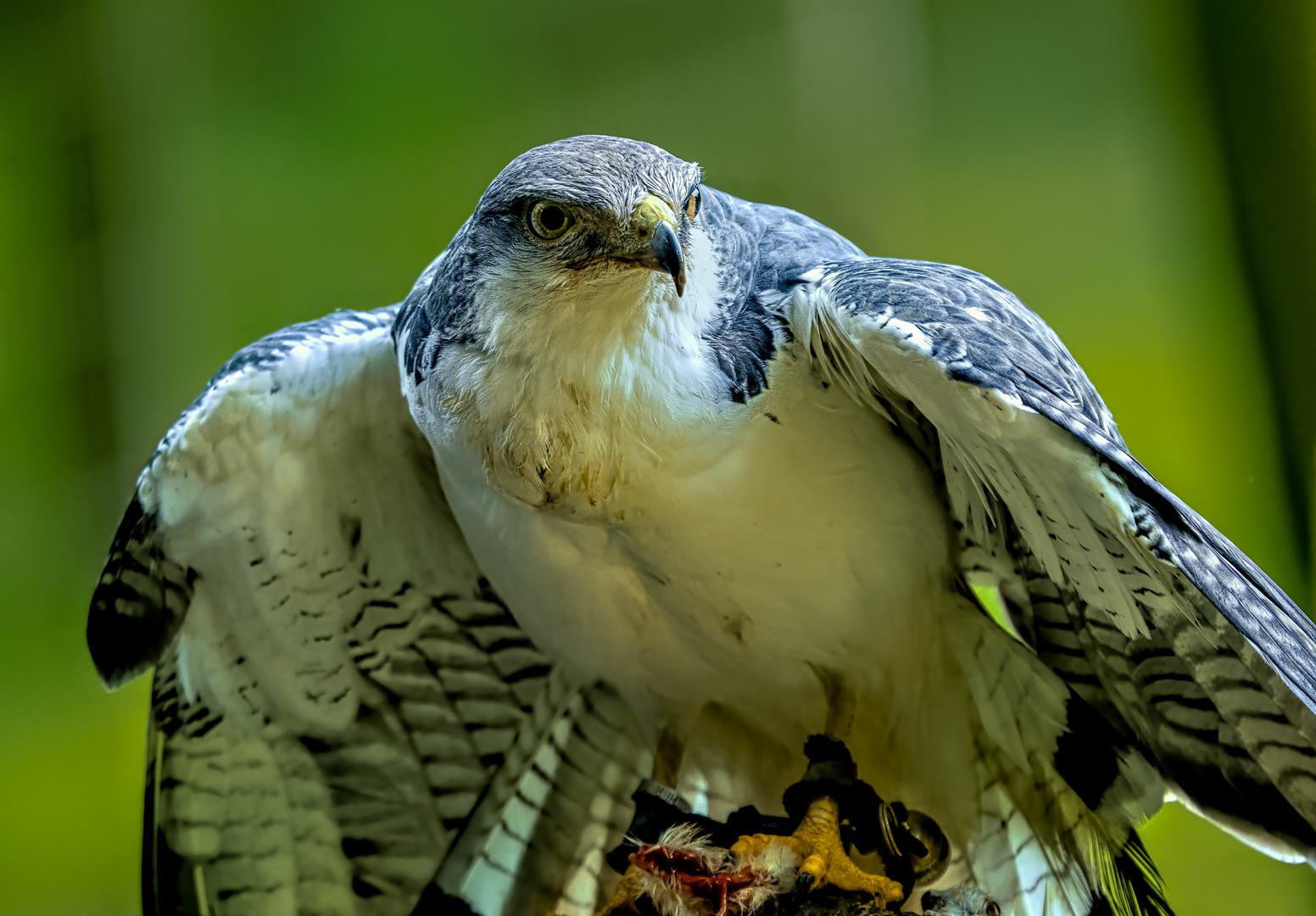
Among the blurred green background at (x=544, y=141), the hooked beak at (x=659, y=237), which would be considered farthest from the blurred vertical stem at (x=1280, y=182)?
the hooked beak at (x=659, y=237)

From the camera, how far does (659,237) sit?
1.26 metres

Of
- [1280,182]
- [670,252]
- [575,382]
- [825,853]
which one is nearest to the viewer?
[670,252]

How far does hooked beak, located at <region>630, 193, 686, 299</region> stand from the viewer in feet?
4.10

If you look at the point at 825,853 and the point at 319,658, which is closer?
the point at 825,853

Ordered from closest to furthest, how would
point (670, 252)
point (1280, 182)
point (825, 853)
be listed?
1. point (670, 252)
2. point (825, 853)
3. point (1280, 182)

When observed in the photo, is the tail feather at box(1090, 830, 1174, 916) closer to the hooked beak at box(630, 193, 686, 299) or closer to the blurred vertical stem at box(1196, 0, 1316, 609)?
the blurred vertical stem at box(1196, 0, 1316, 609)

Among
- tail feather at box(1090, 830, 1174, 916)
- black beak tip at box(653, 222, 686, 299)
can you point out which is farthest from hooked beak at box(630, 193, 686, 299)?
tail feather at box(1090, 830, 1174, 916)

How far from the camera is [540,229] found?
132 centimetres

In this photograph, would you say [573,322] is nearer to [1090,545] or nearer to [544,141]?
[1090,545]

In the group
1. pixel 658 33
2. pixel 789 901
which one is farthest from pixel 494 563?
pixel 658 33

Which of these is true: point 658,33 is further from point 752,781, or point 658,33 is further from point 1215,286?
point 752,781

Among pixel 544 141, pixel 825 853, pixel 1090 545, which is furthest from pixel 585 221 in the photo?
pixel 544 141

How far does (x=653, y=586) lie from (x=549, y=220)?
57 cm

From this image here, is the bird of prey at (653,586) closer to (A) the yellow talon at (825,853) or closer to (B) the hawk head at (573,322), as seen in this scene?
(B) the hawk head at (573,322)
